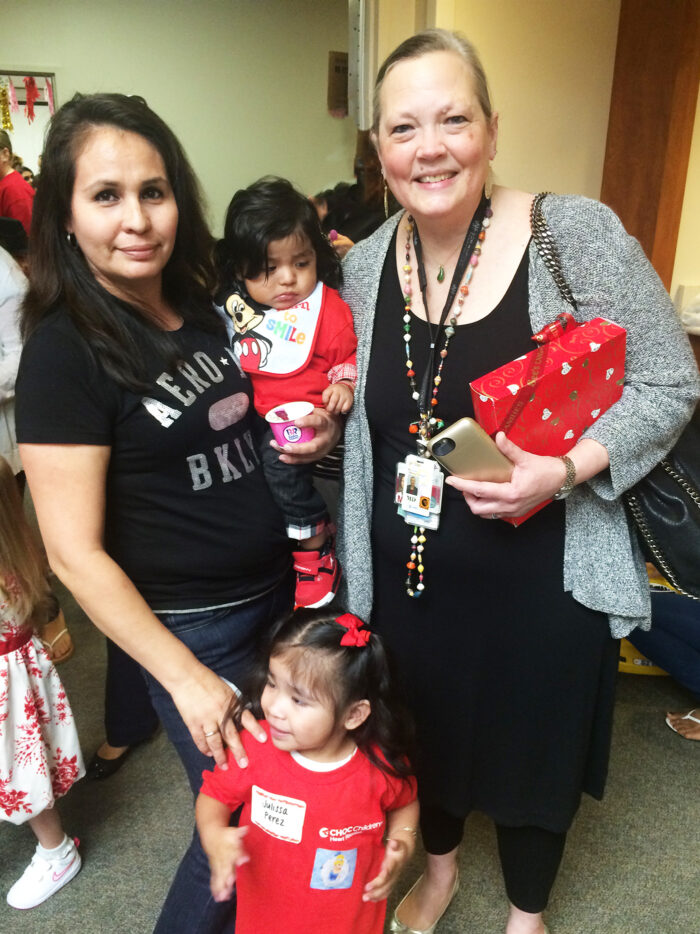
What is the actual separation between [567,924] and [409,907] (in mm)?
374

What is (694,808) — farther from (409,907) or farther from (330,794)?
(330,794)

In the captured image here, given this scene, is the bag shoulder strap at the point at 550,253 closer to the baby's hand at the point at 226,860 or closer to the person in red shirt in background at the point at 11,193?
the baby's hand at the point at 226,860

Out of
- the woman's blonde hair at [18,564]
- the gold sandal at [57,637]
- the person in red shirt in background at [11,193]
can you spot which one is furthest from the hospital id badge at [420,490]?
the person in red shirt in background at [11,193]

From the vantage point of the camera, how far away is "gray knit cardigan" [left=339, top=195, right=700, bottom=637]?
1.10 meters

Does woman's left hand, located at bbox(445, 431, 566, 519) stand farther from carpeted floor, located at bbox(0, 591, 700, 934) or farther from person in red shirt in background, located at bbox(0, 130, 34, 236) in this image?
person in red shirt in background, located at bbox(0, 130, 34, 236)

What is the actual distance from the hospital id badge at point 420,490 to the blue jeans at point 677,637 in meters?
1.28

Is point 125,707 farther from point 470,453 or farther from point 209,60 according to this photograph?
point 209,60

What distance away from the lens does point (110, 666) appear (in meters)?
2.06

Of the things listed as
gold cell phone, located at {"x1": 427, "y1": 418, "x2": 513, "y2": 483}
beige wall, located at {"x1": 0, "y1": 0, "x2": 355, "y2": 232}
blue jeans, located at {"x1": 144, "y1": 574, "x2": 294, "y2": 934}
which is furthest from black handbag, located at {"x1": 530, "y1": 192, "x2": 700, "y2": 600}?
beige wall, located at {"x1": 0, "y1": 0, "x2": 355, "y2": 232}

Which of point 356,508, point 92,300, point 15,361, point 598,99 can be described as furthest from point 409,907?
point 598,99

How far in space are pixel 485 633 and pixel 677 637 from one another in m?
1.19

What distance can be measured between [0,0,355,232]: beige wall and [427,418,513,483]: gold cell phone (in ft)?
14.9

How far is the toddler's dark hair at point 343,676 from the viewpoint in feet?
3.72

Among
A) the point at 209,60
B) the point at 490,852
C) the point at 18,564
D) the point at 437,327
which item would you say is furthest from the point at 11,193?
the point at 490,852
